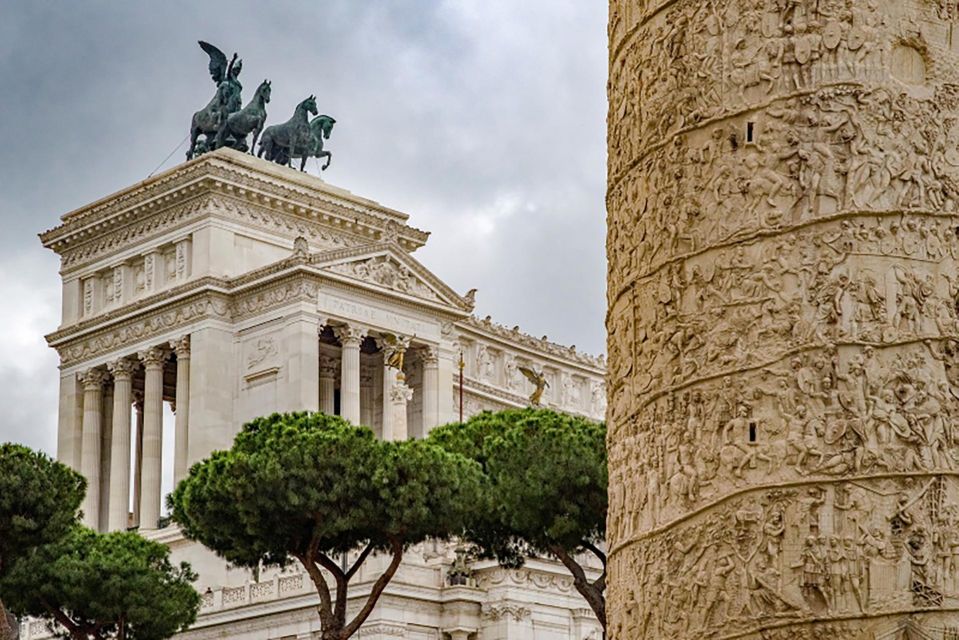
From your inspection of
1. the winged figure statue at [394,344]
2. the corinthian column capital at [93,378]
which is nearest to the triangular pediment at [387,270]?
the winged figure statue at [394,344]

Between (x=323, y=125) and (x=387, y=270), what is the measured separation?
9.57m

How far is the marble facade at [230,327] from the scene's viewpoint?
5359cm

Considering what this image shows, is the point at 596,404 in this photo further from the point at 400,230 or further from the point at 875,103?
the point at 875,103

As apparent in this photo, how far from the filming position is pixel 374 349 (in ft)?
187

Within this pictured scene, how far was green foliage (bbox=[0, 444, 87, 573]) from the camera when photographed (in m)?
35.8

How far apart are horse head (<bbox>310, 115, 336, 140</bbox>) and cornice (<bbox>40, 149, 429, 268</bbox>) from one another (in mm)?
3837

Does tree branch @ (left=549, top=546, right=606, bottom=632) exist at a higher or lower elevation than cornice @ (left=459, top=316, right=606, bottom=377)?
lower

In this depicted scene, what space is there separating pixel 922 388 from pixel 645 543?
A: 1877 millimetres

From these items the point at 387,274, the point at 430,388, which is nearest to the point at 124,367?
the point at 387,274

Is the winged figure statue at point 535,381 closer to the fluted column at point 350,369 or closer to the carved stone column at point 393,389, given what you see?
the carved stone column at point 393,389

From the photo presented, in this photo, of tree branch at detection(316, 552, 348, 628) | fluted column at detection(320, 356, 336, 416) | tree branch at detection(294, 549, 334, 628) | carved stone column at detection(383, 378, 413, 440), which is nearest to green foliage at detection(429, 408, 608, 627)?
tree branch at detection(316, 552, 348, 628)

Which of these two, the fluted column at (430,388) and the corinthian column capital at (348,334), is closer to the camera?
Result: the corinthian column capital at (348,334)

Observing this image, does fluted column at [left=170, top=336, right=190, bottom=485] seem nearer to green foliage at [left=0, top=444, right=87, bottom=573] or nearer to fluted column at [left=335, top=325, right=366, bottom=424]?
fluted column at [left=335, top=325, right=366, bottom=424]

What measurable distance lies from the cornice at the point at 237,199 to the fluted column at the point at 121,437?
4301 mm
